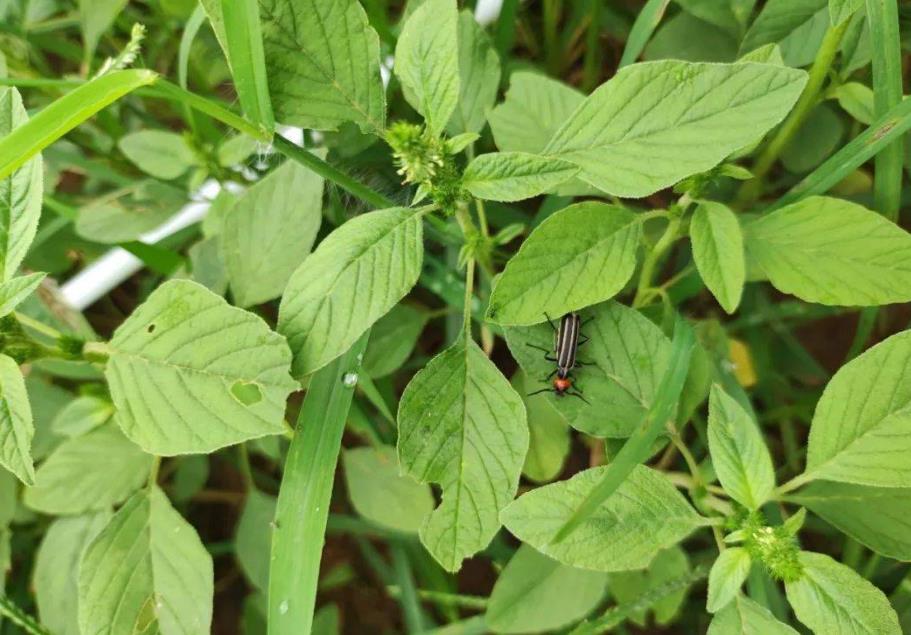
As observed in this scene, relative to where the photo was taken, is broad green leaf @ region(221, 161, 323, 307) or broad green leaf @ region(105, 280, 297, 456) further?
broad green leaf @ region(221, 161, 323, 307)

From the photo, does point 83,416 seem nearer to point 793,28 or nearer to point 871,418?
point 871,418

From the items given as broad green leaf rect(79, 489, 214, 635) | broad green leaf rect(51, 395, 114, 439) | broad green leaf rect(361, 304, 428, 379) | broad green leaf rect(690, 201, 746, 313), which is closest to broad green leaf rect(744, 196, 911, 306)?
broad green leaf rect(690, 201, 746, 313)

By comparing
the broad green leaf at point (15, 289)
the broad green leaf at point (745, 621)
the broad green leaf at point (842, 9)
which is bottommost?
the broad green leaf at point (745, 621)

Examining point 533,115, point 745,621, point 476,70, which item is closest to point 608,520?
point 745,621

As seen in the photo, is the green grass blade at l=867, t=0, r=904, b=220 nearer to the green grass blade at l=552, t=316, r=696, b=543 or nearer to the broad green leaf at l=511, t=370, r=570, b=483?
the green grass blade at l=552, t=316, r=696, b=543

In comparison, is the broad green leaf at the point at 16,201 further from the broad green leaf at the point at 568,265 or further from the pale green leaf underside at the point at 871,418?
the pale green leaf underside at the point at 871,418

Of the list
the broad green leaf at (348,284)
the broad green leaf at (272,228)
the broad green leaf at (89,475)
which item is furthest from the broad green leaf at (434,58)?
the broad green leaf at (89,475)
